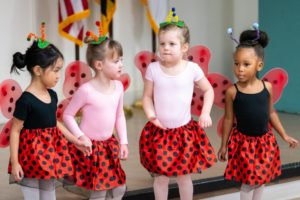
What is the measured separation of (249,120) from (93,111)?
2.28ft

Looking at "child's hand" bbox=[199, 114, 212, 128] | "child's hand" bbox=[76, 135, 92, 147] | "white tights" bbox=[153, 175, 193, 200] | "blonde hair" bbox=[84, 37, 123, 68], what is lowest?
"white tights" bbox=[153, 175, 193, 200]

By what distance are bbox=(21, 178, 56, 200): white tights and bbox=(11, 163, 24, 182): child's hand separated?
0.09 meters

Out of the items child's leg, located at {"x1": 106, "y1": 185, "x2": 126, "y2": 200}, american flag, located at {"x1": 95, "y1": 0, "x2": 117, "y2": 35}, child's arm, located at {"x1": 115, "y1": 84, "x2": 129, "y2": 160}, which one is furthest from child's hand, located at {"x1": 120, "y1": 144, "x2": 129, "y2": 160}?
american flag, located at {"x1": 95, "y1": 0, "x2": 117, "y2": 35}

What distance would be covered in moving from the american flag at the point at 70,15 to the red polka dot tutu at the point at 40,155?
9.49 ft

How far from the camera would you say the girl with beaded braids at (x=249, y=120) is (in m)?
2.56

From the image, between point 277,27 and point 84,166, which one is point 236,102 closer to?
point 84,166

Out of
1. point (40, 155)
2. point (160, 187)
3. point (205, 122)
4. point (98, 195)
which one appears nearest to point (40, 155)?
point (40, 155)

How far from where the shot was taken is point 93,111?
7.84 ft

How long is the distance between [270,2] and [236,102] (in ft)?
10.7

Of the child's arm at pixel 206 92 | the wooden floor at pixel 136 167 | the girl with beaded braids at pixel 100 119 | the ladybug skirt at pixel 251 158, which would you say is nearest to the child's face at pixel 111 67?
the girl with beaded braids at pixel 100 119

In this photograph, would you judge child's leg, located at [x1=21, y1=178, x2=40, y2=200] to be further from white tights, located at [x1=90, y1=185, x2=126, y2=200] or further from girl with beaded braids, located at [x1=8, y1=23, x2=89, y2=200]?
white tights, located at [x1=90, y1=185, x2=126, y2=200]

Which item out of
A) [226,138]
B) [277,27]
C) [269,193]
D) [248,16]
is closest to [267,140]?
[226,138]

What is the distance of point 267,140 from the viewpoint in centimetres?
261

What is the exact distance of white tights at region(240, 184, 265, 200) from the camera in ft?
8.70
